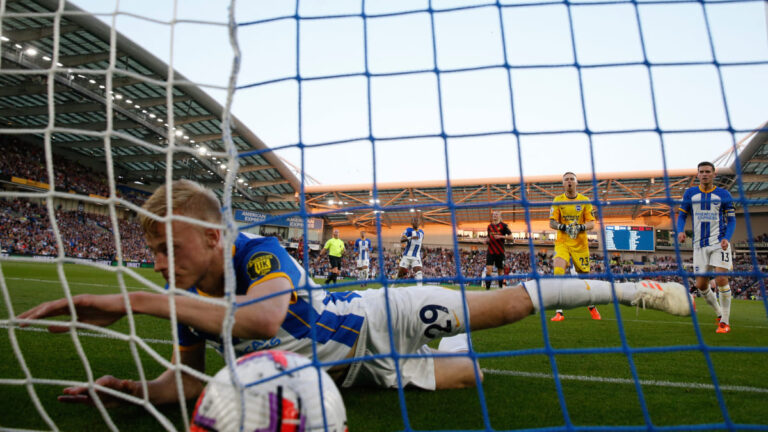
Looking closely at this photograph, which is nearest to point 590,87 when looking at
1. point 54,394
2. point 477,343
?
point 477,343

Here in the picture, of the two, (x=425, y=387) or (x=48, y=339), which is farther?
(x=48, y=339)

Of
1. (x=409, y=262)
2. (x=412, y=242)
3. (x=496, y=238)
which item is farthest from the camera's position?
(x=409, y=262)

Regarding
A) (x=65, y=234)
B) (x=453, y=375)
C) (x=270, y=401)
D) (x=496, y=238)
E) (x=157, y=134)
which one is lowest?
(x=453, y=375)

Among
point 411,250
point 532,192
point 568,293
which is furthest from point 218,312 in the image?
point 532,192

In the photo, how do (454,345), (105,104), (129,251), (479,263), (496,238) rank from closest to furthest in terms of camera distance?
(454,345) < (496,238) < (105,104) < (129,251) < (479,263)

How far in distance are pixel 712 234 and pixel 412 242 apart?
6940 mm

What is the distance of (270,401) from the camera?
133cm

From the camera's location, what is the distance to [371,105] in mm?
1975

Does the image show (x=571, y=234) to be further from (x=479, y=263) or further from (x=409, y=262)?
(x=479, y=263)

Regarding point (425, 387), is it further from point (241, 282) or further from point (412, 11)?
point (412, 11)

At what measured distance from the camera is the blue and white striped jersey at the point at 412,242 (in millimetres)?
11102

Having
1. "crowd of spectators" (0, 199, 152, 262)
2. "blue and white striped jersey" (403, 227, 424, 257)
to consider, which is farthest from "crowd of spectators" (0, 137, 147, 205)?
"blue and white striped jersey" (403, 227, 424, 257)

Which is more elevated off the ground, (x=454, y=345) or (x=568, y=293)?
(x=568, y=293)

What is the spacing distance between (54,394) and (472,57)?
2660mm
